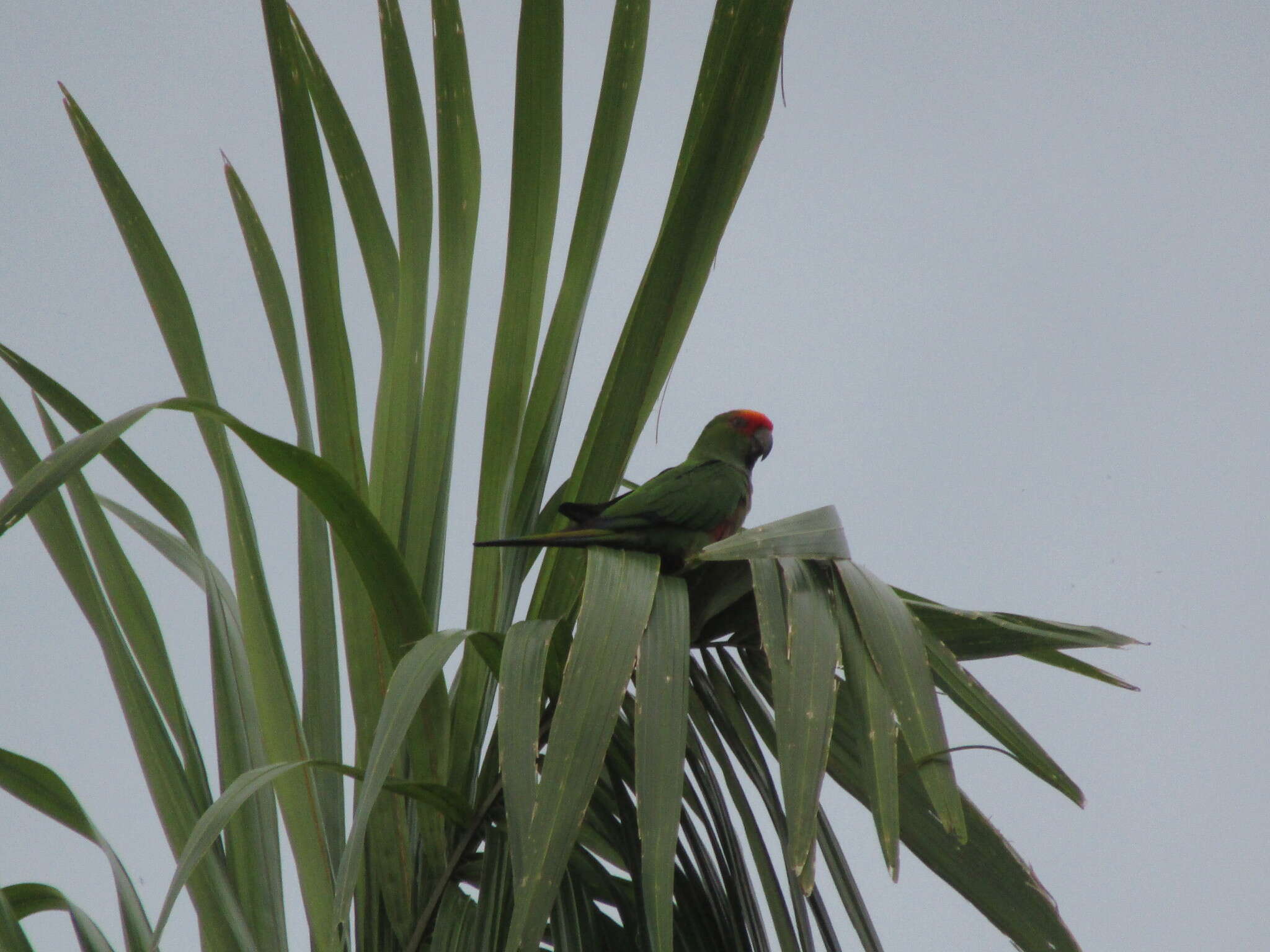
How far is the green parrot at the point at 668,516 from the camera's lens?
1.57m

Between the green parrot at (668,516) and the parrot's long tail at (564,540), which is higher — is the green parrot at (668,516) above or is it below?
above

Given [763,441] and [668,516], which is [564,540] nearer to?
[668,516]

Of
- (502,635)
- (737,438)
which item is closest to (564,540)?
(502,635)

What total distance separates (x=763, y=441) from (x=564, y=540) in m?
1.10

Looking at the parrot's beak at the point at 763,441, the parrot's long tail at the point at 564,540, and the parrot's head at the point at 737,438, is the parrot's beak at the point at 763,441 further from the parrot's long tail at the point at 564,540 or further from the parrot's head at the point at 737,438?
the parrot's long tail at the point at 564,540

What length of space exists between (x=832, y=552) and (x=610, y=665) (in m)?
0.28

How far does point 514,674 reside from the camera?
1040 millimetres

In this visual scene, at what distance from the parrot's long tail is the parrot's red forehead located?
97 cm

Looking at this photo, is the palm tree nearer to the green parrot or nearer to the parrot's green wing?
the green parrot

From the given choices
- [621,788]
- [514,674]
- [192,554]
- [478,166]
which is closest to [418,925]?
[621,788]

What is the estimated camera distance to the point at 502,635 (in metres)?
1.26

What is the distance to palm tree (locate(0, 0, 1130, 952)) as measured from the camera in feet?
3.25

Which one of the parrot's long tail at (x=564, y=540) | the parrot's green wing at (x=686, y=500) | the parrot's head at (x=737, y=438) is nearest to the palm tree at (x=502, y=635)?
the parrot's long tail at (x=564, y=540)

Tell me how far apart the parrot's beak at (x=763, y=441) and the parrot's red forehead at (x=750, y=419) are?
0.01m
